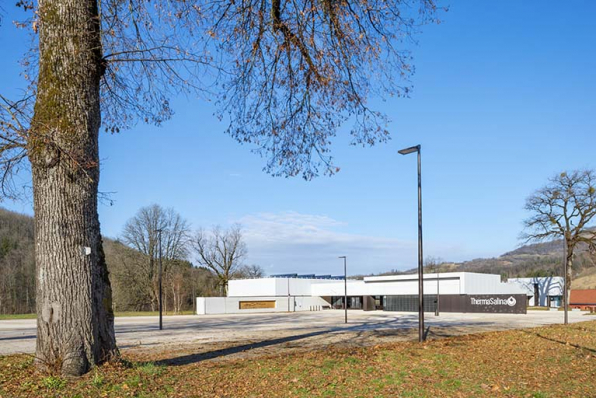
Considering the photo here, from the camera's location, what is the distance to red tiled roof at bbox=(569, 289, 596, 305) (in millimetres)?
69644

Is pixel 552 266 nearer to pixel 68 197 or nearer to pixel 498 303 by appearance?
pixel 498 303

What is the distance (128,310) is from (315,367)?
57.9 metres

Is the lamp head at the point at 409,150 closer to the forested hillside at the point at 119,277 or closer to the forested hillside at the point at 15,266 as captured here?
the forested hillside at the point at 119,277

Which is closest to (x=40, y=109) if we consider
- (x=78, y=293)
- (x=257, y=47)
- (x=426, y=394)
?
(x=78, y=293)

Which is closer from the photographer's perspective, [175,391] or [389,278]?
[175,391]

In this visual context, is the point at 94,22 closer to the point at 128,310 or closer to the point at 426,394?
the point at 426,394

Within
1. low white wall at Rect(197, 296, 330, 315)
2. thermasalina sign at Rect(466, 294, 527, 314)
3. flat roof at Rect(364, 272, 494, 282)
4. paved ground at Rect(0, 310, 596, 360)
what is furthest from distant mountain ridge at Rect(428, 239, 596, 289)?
low white wall at Rect(197, 296, 330, 315)

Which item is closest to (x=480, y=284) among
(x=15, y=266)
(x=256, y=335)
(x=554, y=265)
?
(x=256, y=335)

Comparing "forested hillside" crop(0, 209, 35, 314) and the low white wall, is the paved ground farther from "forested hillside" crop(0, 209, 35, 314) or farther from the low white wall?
"forested hillside" crop(0, 209, 35, 314)

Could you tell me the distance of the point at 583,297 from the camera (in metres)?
71.2

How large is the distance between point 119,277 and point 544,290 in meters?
57.5

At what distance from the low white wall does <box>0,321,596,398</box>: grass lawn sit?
155 feet

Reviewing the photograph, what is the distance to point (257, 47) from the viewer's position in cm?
942

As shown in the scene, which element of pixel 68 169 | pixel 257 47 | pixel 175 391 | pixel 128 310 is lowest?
pixel 128 310
